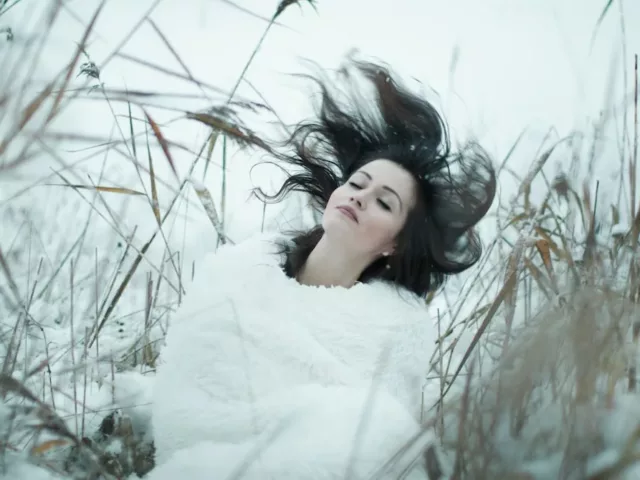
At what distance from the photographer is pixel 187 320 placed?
0.87m

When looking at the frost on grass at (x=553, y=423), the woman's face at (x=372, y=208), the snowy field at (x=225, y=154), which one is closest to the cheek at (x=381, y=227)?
the woman's face at (x=372, y=208)

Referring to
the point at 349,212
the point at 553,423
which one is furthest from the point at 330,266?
the point at 553,423

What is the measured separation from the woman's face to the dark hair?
3 centimetres

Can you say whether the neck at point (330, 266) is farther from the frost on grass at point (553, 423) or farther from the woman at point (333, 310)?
the frost on grass at point (553, 423)

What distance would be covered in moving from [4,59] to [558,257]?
0.87 meters

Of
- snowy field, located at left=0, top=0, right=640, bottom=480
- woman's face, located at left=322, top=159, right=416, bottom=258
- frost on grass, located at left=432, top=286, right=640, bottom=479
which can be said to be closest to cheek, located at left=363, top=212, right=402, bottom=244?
woman's face, located at left=322, top=159, right=416, bottom=258

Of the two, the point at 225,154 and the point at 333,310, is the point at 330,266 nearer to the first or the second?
the point at 333,310

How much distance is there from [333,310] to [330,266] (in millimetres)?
101

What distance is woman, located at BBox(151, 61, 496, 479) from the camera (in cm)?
65

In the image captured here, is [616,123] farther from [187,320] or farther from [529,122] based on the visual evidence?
[187,320]

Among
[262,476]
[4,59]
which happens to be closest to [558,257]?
[262,476]

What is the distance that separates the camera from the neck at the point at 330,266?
95 cm

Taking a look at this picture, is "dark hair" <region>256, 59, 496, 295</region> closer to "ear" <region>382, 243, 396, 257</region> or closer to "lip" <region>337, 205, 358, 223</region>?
"ear" <region>382, 243, 396, 257</region>

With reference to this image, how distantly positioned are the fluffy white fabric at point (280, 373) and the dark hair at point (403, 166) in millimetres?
92
